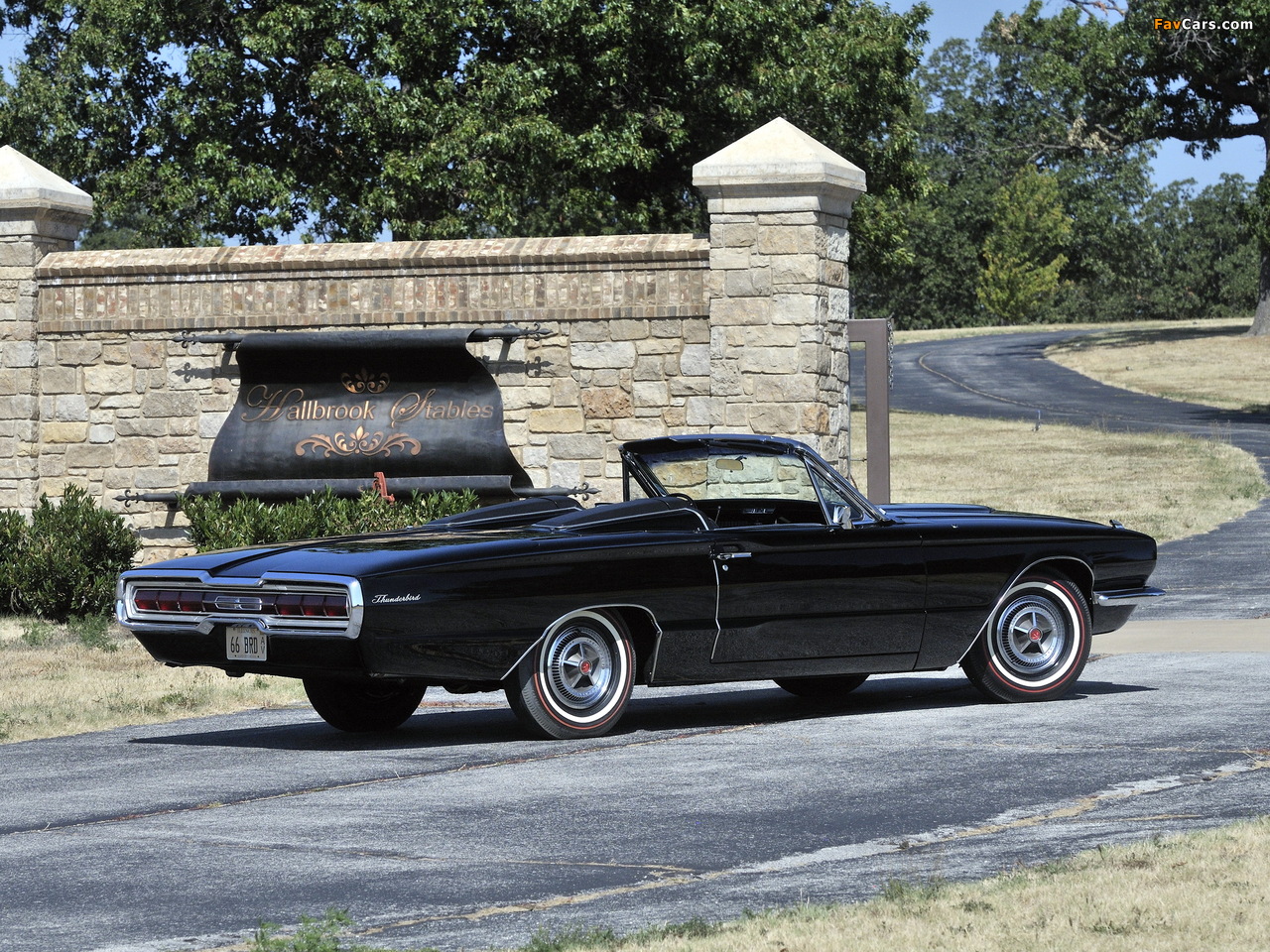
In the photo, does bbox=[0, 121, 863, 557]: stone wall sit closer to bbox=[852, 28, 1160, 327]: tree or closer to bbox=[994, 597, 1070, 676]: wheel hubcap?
bbox=[994, 597, 1070, 676]: wheel hubcap

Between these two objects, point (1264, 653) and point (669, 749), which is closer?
point (669, 749)

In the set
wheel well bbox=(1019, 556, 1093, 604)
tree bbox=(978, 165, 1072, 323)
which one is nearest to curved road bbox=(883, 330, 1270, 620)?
wheel well bbox=(1019, 556, 1093, 604)

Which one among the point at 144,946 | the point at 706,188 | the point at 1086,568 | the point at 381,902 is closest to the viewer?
the point at 144,946

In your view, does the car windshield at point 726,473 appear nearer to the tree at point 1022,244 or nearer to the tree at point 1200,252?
the tree at point 1022,244

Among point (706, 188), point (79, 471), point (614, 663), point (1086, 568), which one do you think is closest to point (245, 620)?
point (614, 663)

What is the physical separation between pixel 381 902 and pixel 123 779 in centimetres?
305

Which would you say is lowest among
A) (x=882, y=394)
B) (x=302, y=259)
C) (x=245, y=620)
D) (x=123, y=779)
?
(x=123, y=779)

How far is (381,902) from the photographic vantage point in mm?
5473

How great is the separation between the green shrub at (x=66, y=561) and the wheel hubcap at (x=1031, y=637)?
8418 mm

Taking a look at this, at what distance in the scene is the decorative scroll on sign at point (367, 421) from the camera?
51.7ft

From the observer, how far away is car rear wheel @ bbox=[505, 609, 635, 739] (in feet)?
28.1

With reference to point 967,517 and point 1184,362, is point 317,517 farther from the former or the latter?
point 1184,362

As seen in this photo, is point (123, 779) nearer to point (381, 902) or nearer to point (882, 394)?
point (381, 902)

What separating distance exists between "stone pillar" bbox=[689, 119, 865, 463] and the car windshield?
5272 millimetres
